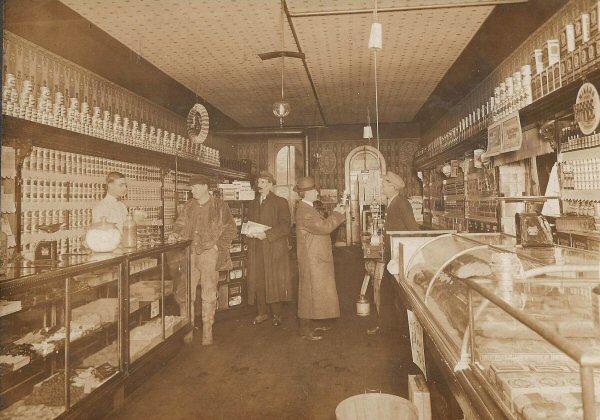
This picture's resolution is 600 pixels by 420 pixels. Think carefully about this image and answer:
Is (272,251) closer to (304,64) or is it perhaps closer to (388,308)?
(388,308)

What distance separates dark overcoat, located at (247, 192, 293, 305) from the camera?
222 inches

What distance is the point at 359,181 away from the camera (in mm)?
10938

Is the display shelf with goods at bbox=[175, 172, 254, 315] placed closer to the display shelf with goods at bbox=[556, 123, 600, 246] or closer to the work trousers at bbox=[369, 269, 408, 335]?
the work trousers at bbox=[369, 269, 408, 335]

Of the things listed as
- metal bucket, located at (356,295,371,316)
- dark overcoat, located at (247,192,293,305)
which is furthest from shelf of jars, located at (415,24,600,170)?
dark overcoat, located at (247,192,293,305)

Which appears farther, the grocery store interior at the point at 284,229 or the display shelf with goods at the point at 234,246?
the display shelf with goods at the point at 234,246

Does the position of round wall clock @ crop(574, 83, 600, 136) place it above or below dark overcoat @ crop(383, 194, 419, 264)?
above

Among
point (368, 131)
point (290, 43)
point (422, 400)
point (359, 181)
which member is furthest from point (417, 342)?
point (359, 181)

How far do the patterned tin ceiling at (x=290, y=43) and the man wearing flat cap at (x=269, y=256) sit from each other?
160 cm

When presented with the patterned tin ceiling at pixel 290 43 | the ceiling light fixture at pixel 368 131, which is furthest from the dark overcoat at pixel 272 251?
the ceiling light fixture at pixel 368 131

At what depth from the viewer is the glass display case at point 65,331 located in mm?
2693

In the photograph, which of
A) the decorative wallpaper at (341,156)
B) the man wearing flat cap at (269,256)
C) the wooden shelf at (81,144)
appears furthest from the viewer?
the decorative wallpaper at (341,156)

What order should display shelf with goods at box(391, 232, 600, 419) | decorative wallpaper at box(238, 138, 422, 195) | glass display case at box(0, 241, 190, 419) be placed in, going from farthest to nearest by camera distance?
decorative wallpaper at box(238, 138, 422, 195) < glass display case at box(0, 241, 190, 419) < display shelf with goods at box(391, 232, 600, 419)

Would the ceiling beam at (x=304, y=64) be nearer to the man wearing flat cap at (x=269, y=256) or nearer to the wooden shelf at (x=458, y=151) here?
the man wearing flat cap at (x=269, y=256)

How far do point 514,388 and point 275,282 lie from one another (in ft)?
14.0
